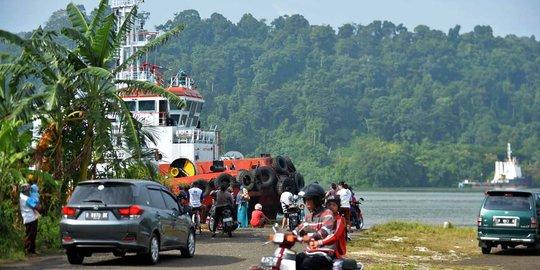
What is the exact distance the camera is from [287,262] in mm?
11961

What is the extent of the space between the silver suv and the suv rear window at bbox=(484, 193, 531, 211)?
870 centimetres

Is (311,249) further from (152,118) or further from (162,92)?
(152,118)

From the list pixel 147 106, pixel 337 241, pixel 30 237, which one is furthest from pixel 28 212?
pixel 147 106

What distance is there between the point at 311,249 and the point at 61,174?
1361cm

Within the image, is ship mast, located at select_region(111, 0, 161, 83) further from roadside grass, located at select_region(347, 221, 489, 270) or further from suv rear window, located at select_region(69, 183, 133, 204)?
suv rear window, located at select_region(69, 183, 133, 204)

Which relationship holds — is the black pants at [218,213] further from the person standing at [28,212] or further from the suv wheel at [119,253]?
the person standing at [28,212]

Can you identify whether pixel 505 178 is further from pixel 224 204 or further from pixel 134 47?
pixel 224 204

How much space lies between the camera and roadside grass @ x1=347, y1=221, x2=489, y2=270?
72.3 feet

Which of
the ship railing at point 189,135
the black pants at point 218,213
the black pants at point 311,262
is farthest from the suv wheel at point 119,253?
the ship railing at point 189,135

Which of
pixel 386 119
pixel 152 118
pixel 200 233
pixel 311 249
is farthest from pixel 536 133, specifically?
pixel 311 249

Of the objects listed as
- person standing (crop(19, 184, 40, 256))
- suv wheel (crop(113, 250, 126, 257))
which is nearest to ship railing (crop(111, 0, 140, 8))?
person standing (crop(19, 184, 40, 256))

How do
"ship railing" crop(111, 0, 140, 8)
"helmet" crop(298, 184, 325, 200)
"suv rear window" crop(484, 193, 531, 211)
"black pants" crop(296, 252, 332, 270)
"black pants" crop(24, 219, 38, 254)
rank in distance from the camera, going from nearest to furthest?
"black pants" crop(296, 252, 332, 270), "helmet" crop(298, 184, 325, 200), "black pants" crop(24, 219, 38, 254), "suv rear window" crop(484, 193, 531, 211), "ship railing" crop(111, 0, 140, 8)

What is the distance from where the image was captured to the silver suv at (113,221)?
18516mm

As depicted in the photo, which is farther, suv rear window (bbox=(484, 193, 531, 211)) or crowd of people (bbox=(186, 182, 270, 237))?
crowd of people (bbox=(186, 182, 270, 237))
